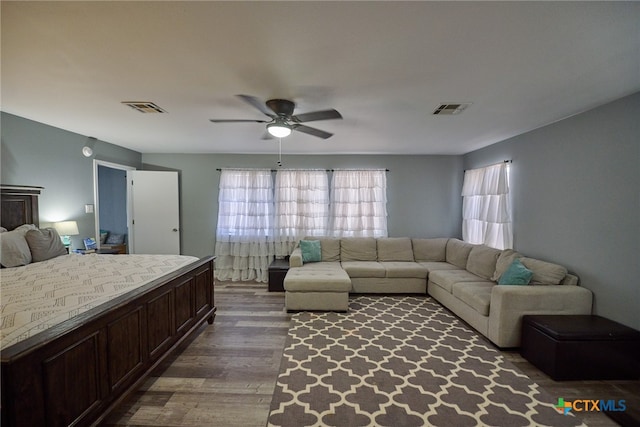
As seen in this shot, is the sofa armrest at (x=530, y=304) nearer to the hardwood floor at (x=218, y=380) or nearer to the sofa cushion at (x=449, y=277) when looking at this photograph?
the sofa cushion at (x=449, y=277)

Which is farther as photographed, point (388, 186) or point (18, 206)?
point (388, 186)

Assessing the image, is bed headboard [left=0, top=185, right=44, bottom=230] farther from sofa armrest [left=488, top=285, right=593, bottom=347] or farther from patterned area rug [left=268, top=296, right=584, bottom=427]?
sofa armrest [left=488, top=285, right=593, bottom=347]

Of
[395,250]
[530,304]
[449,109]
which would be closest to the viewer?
[530,304]

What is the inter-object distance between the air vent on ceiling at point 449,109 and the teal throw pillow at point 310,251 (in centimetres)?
293

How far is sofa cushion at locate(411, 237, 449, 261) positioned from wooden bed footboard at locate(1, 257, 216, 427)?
3.98 metres

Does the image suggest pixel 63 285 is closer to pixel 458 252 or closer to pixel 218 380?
pixel 218 380

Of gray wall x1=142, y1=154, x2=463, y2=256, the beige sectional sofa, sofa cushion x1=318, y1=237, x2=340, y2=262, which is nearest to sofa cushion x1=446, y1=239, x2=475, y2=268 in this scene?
the beige sectional sofa

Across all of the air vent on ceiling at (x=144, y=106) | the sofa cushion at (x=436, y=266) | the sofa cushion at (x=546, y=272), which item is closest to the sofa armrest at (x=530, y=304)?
the sofa cushion at (x=546, y=272)

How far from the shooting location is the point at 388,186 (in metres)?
5.38

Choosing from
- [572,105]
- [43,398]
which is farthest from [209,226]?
[572,105]

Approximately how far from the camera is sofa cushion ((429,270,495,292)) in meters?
3.66

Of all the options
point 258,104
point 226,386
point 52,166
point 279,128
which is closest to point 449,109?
point 279,128

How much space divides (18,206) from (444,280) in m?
5.40

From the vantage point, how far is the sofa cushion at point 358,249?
16.2 feet
